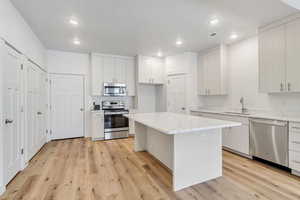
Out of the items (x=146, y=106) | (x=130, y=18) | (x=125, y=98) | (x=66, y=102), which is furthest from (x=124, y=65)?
(x=130, y=18)

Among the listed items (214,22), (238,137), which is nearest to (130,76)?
(214,22)

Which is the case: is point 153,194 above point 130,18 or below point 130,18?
below

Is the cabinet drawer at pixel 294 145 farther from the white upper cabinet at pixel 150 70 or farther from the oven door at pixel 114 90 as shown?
the oven door at pixel 114 90

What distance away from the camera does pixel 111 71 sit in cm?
536

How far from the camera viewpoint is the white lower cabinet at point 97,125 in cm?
483

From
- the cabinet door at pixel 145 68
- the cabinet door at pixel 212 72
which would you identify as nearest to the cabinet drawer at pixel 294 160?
the cabinet door at pixel 212 72

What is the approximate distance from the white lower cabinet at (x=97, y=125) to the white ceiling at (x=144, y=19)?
2.08 meters

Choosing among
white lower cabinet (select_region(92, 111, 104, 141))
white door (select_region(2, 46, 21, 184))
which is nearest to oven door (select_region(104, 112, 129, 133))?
white lower cabinet (select_region(92, 111, 104, 141))

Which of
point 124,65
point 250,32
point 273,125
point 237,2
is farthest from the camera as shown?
point 124,65

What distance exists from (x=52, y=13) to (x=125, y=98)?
137 inches

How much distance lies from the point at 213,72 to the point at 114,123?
3.38 metres

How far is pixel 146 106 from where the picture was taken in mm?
6059

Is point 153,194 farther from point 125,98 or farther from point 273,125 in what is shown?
point 125,98

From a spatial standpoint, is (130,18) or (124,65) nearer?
(130,18)
